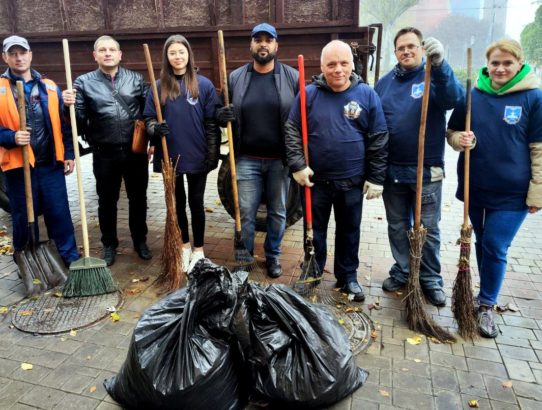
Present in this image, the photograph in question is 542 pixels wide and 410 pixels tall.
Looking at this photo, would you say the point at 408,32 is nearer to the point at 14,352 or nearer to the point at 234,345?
the point at 234,345

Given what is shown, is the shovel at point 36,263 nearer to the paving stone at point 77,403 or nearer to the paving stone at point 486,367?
the paving stone at point 77,403

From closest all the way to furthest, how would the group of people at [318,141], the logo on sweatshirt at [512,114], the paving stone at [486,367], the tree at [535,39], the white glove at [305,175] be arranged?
the paving stone at [486,367] → the logo on sweatshirt at [512,114] → the group of people at [318,141] → the white glove at [305,175] → the tree at [535,39]

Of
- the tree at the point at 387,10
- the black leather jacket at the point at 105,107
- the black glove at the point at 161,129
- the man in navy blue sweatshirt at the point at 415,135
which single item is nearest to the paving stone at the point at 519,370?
the man in navy blue sweatshirt at the point at 415,135

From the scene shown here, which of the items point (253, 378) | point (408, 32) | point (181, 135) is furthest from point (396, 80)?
point (253, 378)

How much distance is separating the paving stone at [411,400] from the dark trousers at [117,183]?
2.85 meters

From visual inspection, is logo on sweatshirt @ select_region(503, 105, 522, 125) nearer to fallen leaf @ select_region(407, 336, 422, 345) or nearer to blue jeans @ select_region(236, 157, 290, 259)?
fallen leaf @ select_region(407, 336, 422, 345)

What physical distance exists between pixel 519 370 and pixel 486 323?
419mm

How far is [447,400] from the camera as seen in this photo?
94.0 inches

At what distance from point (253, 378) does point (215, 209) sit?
3.68 meters

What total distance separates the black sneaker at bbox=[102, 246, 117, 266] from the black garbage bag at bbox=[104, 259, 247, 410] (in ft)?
6.47

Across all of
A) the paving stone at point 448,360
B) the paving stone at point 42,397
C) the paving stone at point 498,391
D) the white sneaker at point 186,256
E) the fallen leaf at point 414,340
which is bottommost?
the paving stone at point 498,391

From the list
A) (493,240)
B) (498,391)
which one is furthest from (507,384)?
(493,240)

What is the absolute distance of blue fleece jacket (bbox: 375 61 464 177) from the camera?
3010 millimetres

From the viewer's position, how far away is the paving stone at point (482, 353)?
9.00ft
